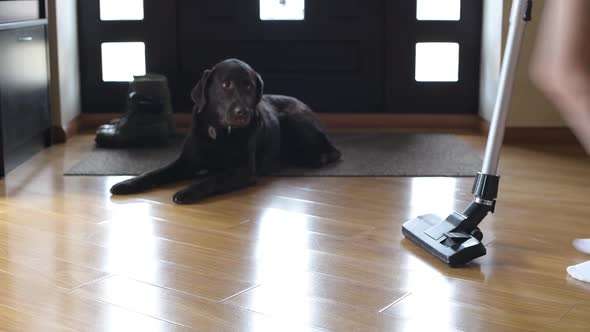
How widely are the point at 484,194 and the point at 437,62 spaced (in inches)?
97.8

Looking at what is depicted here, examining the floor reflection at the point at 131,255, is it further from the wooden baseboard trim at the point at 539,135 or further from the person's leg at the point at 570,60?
the wooden baseboard trim at the point at 539,135

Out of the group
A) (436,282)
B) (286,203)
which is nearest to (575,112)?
(436,282)

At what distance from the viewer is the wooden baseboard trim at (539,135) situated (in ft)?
13.6

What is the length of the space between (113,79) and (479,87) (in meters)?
2.09

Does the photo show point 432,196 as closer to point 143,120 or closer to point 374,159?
point 374,159

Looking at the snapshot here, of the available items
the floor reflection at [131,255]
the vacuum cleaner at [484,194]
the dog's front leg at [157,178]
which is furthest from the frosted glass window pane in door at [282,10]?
the vacuum cleaner at [484,194]

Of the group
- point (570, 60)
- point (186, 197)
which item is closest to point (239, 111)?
point (186, 197)

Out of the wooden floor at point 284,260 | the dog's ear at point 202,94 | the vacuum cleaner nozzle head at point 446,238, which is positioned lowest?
the wooden floor at point 284,260

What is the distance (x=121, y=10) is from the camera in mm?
4492

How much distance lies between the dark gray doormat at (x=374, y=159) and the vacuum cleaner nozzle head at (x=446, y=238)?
975mm

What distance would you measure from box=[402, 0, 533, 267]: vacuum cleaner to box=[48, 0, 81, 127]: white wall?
2.41 meters

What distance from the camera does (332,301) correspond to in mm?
1815

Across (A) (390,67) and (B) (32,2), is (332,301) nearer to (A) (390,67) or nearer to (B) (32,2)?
(B) (32,2)

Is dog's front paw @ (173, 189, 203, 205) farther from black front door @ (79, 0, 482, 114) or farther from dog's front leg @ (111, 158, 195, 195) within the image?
black front door @ (79, 0, 482, 114)
